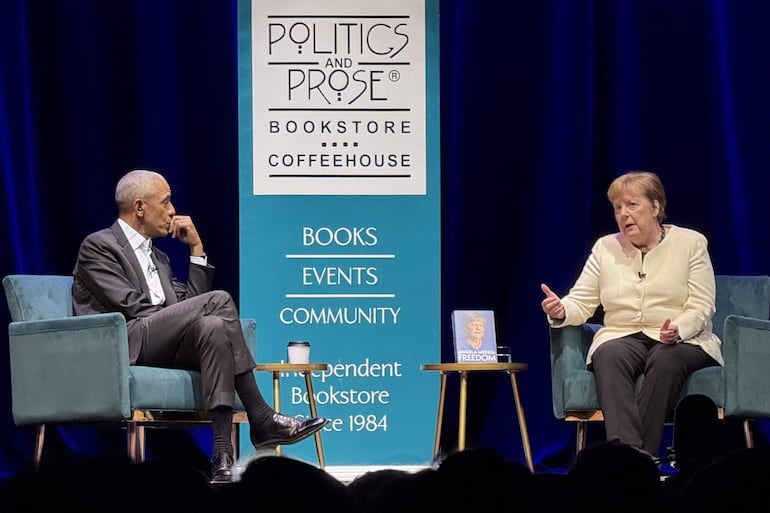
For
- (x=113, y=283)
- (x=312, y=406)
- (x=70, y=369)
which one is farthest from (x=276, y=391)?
(x=70, y=369)

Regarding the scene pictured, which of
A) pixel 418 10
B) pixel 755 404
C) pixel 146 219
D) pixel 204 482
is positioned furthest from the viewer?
pixel 418 10

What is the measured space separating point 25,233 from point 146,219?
0.96 meters

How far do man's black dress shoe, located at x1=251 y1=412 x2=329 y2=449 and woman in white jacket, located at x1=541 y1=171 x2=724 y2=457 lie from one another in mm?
957

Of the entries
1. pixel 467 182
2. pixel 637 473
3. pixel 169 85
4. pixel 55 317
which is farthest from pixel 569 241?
pixel 637 473

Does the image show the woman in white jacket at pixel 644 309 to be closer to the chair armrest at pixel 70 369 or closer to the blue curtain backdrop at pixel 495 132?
the blue curtain backdrop at pixel 495 132

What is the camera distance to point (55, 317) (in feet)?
14.5

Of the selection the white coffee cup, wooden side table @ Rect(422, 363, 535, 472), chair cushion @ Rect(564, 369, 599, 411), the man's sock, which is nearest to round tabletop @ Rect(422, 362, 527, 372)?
wooden side table @ Rect(422, 363, 535, 472)

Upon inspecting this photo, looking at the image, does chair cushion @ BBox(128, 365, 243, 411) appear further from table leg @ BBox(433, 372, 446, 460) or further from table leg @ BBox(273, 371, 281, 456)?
table leg @ BBox(433, 372, 446, 460)

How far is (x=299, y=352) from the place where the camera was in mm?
4785

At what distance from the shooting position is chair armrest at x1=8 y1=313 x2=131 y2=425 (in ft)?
13.0

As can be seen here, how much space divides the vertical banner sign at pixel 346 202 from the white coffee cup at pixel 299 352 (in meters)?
0.24

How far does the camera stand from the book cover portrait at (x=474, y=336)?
15.5ft

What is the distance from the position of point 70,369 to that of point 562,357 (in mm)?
1743

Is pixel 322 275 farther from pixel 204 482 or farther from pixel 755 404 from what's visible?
pixel 204 482
